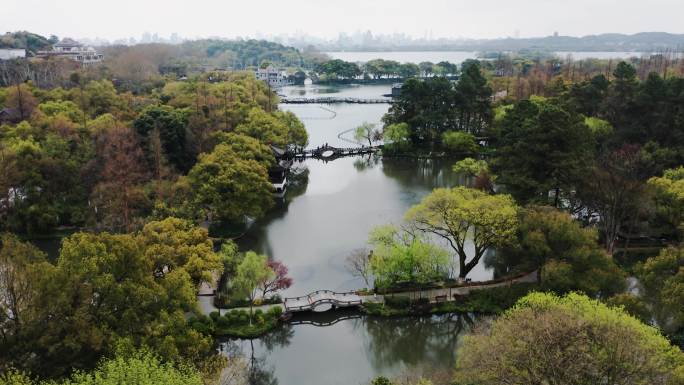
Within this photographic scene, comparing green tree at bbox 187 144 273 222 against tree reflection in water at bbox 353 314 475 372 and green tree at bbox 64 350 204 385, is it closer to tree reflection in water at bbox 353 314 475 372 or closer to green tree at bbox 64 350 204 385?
tree reflection in water at bbox 353 314 475 372

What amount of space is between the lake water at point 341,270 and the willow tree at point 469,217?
209 cm

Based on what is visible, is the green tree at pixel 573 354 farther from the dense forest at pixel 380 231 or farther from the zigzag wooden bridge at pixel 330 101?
the zigzag wooden bridge at pixel 330 101

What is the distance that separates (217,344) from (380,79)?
74.6m

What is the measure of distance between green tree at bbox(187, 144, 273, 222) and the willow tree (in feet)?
24.0

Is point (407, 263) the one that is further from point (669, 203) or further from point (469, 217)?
point (669, 203)

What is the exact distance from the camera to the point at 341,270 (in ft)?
62.2

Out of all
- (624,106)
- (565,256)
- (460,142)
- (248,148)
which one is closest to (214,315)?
(565,256)

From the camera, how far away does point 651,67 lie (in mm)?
66125

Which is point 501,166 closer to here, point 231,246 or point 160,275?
point 231,246

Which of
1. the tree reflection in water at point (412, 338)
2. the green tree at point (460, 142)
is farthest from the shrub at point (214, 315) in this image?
the green tree at point (460, 142)

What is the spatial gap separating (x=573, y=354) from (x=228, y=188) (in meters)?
15.5

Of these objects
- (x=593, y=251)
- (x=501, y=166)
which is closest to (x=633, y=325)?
(x=593, y=251)

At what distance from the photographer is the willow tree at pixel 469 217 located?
53.9 feet

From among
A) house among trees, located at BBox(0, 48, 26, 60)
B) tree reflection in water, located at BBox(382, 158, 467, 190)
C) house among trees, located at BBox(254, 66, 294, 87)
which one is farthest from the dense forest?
house among trees, located at BBox(254, 66, 294, 87)
